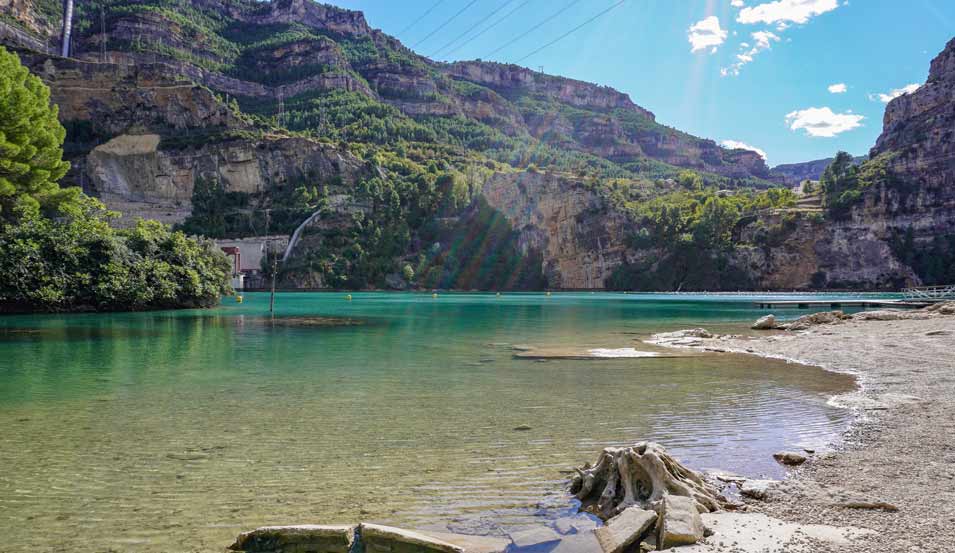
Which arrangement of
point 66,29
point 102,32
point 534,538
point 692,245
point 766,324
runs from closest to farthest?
1. point 534,538
2. point 766,324
3. point 692,245
4. point 66,29
5. point 102,32

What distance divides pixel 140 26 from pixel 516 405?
209798 millimetres

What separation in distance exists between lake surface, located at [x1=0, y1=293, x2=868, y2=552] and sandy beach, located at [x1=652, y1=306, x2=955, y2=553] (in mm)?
750

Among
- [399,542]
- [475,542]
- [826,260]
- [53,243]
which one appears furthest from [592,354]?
[826,260]

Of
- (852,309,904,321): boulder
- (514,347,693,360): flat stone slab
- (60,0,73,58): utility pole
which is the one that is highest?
(60,0,73,58): utility pole

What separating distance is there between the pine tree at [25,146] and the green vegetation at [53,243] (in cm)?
6

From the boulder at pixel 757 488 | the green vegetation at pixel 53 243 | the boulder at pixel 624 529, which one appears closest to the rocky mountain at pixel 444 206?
the green vegetation at pixel 53 243

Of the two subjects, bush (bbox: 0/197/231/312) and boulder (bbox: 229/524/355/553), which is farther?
bush (bbox: 0/197/231/312)

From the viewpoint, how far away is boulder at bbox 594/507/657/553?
4.95m

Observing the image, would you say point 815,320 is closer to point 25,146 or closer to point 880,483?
point 880,483

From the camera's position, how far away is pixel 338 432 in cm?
954

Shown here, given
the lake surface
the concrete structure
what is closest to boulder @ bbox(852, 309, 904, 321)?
the lake surface

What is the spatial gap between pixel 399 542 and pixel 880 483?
5442 millimetres

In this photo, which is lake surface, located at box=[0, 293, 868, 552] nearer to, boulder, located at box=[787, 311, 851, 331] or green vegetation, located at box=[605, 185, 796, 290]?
boulder, located at box=[787, 311, 851, 331]

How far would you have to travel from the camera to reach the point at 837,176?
12069 centimetres
